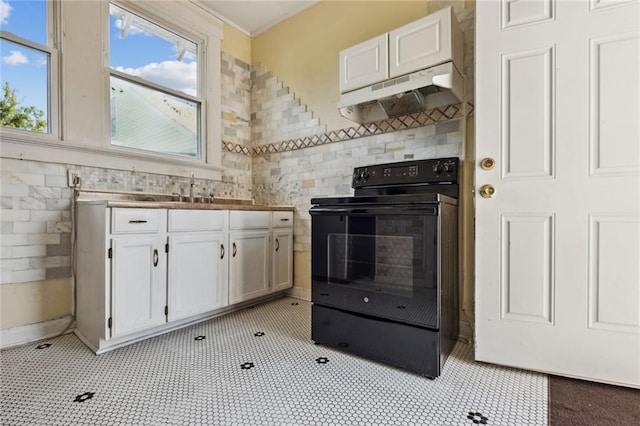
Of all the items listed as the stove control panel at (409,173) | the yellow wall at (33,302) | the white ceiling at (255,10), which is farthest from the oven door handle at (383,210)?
the white ceiling at (255,10)

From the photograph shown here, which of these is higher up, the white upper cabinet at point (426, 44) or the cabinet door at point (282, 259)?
the white upper cabinet at point (426, 44)

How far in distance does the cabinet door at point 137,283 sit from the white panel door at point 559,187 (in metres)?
1.88

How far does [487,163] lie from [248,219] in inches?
68.7

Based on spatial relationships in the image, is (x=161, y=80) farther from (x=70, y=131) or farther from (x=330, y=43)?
(x=330, y=43)

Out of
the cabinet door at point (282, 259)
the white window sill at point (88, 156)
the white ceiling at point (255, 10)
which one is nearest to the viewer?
the white window sill at point (88, 156)

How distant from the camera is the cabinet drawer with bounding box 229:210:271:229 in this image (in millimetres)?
2432

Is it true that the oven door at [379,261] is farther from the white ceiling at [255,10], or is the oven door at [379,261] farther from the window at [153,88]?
the white ceiling at [255,10]

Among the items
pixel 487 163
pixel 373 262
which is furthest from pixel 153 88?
pixel 487 163

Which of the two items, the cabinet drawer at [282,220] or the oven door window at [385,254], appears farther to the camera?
the cabinet drawer at [282,220]

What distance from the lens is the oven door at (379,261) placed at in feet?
5.10

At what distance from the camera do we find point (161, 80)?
2.72 meters

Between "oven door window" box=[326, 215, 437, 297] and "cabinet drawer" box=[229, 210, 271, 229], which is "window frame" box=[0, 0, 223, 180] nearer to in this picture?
"cabinet drawer" box=[229, 210, 271, 229]

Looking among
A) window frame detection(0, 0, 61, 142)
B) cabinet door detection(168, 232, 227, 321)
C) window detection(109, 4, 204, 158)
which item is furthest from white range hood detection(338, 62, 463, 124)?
window frame detection(0, 0, 61, 142)

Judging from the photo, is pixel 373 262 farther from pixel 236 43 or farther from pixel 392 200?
pixel 236 43
